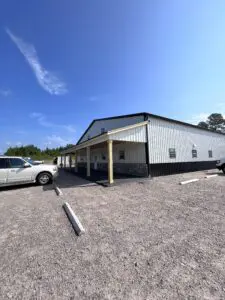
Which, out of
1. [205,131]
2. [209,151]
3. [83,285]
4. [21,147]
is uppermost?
[21,147]

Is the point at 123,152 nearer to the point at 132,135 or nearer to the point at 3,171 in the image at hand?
the point at 132,135

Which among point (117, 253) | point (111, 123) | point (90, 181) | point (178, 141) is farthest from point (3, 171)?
point (178, 141)

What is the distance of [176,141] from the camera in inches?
525

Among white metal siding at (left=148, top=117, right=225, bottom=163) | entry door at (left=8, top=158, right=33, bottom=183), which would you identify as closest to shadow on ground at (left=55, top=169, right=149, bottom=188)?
entry door at (left=8, top=158, right=33, bottom=183)

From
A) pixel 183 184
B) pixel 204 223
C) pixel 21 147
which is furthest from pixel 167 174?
pixel 21 147

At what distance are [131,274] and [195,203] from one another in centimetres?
394

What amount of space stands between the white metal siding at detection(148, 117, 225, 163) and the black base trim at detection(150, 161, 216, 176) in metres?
0.30

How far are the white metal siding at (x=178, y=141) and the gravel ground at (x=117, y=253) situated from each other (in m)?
6.81

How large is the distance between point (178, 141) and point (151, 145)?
3.41 meters

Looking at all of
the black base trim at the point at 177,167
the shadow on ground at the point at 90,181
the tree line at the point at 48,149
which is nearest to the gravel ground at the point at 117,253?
the shadow on ground at the point at 90,181

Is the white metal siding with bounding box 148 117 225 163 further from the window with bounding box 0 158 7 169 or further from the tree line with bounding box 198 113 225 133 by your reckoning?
the tree line with bounding box 198 113 225 133

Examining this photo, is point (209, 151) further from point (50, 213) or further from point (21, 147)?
point (21, 147)

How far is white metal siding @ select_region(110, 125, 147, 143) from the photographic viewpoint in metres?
9.65

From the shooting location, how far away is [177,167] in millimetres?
13227
